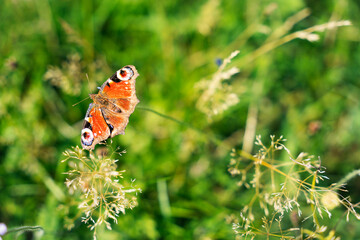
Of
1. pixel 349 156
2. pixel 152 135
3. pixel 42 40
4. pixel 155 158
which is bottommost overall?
pixel 349 156

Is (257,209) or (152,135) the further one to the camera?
(152,135)

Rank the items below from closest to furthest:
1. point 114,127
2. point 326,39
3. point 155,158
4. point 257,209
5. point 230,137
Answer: point 114,127, point 257,209, point 155,158, point 230,137, point 326,39

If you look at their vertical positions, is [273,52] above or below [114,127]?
above

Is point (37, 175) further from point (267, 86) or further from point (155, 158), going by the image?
point (267, 86)

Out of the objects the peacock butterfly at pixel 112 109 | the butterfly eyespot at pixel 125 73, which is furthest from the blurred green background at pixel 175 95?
the butterfly eyespot at pixel 125 73

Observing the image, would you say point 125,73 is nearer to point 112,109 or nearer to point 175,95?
point 112,109

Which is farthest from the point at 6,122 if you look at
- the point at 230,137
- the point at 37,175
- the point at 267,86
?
the point at 267,86

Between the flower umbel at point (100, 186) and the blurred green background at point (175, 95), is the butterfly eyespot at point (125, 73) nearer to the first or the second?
the flower umbel at point (100, 186)
